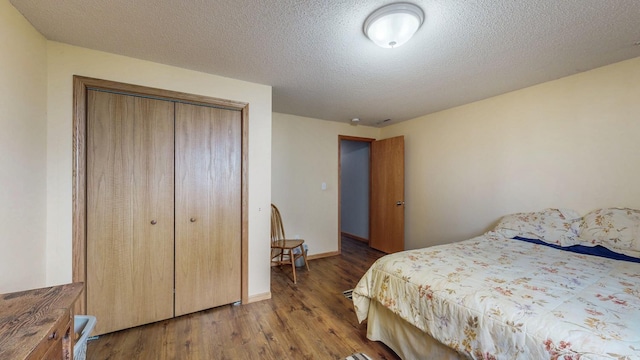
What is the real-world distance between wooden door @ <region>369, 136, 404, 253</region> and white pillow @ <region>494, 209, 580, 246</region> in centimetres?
153

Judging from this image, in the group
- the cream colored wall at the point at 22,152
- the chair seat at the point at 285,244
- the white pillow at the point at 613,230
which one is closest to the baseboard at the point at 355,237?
the chair seat at the point at 285,244

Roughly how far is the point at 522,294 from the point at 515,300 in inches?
3.5

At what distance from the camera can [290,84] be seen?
2.51 metres

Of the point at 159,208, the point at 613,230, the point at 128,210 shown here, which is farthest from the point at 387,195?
the point at 128,210

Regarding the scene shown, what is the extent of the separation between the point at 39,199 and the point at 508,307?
9.34ft

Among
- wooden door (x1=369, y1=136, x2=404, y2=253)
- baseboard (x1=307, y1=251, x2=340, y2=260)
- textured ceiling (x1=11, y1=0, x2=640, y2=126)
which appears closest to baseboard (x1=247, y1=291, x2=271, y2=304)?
baseboard (x1=307, y1=251, x2=340, y2=260)

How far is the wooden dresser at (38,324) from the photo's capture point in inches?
27.6

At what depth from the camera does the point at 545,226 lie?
230 centimetres

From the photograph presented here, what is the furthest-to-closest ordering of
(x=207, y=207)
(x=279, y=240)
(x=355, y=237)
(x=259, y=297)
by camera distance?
(x=355, y=237)
(x=279, y=240)
(x=259, y=297)
(x=207, y=207)

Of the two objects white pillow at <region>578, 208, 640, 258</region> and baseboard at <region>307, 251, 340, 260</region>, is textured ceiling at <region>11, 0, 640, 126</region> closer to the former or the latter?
white pillow at <region>578, 208, 640, 258</region>

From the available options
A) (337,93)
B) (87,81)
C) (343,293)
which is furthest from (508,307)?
(87,81)

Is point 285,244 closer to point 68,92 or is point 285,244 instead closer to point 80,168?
point 80,168

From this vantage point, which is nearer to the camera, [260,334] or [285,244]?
[260,334]

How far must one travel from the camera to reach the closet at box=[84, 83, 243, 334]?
74.5 inches
